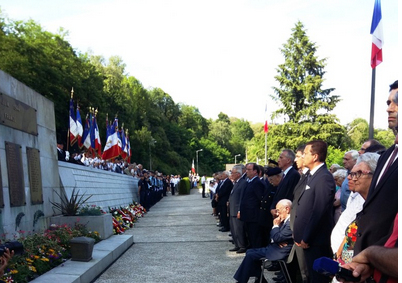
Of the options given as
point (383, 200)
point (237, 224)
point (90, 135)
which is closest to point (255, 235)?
point (237, 224)

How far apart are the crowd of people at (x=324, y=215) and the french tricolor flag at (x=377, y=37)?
3215 millimetres

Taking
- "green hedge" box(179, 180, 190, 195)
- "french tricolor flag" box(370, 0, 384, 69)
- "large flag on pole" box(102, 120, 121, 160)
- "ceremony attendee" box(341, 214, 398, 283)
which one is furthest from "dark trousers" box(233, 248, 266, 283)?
"green hedge" box(179, 180, 190, 195)

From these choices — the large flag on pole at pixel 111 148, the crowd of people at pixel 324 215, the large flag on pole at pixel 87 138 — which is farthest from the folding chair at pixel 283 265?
the large flag on pole at pixel 111 148

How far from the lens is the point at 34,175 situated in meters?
8.15

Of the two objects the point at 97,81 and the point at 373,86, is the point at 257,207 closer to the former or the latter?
the point at 373,86

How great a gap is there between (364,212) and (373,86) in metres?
7.50

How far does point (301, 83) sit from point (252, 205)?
36.5 m

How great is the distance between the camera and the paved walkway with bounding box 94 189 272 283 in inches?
A: 268

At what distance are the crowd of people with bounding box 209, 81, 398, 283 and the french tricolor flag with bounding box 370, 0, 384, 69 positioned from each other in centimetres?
321

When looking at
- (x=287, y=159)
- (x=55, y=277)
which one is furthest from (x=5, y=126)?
(x=287, y=159)

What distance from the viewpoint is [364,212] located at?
7.77 ft

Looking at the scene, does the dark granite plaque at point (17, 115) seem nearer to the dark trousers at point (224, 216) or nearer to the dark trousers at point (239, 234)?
the dark trousers at point (239, 234)

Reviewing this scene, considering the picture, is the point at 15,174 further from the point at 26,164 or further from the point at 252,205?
the point at 252,205

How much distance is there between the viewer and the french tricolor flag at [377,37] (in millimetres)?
9500
